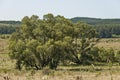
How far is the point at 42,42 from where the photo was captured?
141ft

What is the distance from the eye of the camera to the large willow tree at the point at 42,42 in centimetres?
4138

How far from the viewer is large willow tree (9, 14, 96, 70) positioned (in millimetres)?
41375

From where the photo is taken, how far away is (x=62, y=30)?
44.2m

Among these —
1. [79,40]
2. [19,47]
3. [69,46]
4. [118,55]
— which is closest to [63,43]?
[69,46]

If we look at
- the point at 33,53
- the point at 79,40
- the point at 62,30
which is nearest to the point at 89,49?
the point at 79,40

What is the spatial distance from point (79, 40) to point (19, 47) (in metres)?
14.2

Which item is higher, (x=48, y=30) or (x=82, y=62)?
(x=48, y=30)

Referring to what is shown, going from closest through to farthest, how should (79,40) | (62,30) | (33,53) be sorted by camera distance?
(33,53)
(62,30)
(79,40)

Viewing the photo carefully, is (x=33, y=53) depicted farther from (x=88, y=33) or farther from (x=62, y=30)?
(x=88, y=33)

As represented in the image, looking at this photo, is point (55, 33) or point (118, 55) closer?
point (55, 33)

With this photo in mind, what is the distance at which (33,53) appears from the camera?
4147cm

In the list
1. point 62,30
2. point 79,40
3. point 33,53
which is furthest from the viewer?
point 79,40

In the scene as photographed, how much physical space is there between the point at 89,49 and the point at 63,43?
13422 millimetres

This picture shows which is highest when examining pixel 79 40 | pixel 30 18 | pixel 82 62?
pixel 30 18
